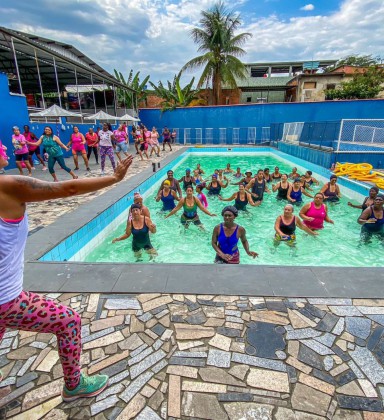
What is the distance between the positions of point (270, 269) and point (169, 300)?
1409 mm

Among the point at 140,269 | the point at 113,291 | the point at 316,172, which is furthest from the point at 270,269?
the point at 316,172

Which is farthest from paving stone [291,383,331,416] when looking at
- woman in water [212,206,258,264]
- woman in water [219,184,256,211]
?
woman in water [219,184,256,211]

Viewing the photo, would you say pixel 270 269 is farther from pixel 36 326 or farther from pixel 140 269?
pixel 36 326

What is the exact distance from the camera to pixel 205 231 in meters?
7.18

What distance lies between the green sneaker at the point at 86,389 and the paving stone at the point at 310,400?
1400mm

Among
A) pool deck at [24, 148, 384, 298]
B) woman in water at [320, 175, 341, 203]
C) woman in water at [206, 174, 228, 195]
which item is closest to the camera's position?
pool deck at [24, 148, 384, 298]

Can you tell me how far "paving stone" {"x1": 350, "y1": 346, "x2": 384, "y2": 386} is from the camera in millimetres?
2108

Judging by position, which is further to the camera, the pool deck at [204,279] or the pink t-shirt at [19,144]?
the pink t-shirt at [19,144]

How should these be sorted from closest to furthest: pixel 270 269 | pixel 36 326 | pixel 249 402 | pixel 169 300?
1. pixel 36 326
2. pixel 249 402
3. pixel 169 300
4. pixel 270 269

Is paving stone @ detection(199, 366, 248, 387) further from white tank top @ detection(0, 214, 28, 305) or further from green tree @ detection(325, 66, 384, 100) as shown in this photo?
green tree @ detection(325, 66, 384, 100)

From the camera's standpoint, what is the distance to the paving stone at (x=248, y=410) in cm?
184

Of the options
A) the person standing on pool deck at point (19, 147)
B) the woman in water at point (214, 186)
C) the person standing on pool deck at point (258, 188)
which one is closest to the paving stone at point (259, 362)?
the person standing on pool deck at point (258, 188)

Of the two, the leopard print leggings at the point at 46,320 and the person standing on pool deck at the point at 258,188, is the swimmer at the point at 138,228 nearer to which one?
the leopard print leggings at the point at 46,320

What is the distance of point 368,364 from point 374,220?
15.2 ft
